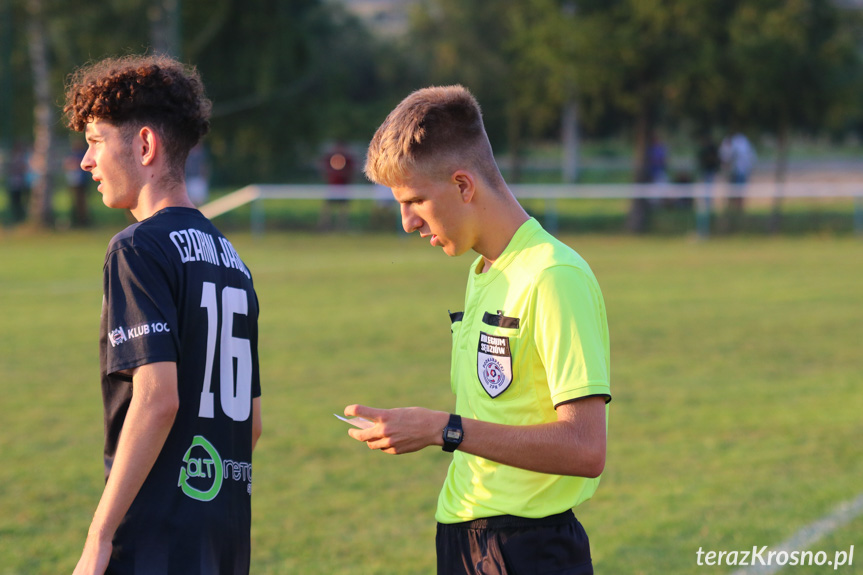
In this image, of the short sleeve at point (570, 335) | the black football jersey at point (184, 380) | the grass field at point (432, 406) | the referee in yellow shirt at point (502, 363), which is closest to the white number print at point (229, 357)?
the black football jersey at point (184, 380)

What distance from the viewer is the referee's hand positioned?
234 cm

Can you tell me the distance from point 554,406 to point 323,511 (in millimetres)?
3509

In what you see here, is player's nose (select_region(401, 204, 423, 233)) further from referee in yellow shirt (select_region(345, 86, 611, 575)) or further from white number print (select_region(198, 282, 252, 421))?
white number print (select_region(198, 282, 252, 421))

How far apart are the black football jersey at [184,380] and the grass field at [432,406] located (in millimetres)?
2251

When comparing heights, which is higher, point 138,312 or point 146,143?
point 146,143

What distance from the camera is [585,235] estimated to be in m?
24.1

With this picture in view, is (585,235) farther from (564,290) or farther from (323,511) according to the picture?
(564,290)

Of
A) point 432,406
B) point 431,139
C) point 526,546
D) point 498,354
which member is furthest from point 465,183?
point 432,406

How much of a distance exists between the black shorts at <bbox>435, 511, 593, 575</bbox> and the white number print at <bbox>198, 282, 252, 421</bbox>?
28.6 inches

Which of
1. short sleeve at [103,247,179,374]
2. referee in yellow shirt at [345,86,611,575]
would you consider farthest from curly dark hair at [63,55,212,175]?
referee in yellow shirt at [345,86,611,575]

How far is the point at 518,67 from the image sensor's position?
27500 millimetres

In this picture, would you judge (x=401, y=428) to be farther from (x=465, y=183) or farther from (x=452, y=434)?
(x=465, y=183)

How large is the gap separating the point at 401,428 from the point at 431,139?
73cm

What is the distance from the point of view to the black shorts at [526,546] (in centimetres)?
263
